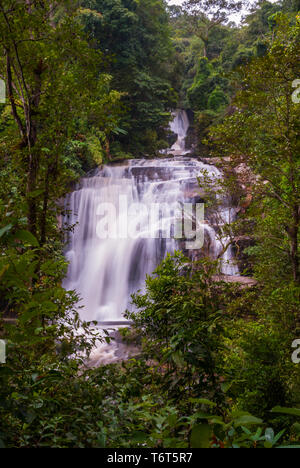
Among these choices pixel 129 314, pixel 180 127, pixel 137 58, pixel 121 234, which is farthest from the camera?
pixel 180 127

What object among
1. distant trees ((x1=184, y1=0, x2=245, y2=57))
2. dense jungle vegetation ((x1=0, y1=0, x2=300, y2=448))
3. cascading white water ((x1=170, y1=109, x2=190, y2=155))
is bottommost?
dense jungle vegetation ((x1=0, y1=0, x2=300, y2=448))

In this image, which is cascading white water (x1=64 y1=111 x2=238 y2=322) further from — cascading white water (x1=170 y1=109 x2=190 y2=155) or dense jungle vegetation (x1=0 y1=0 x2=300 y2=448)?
cascading white water (x1=170 y1=109 x2=190 y2=155)

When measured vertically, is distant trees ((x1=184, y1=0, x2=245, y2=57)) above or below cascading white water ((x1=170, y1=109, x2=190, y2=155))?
above

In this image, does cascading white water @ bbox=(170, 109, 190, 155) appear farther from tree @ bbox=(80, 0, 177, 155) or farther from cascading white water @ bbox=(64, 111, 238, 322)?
cascading white water @ bbox=(64, 111, 238, 322)

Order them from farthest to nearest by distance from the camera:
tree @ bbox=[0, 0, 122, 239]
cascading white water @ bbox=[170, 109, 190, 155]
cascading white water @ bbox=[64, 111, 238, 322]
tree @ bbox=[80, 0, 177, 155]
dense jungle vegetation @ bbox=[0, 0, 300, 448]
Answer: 1. cascading white water @ bbox=[170, 109, 190, 155]
2. tree @ bbox=[80, 0, 177, 155]
3. cascading white water @ bbox=[64, 111, 238, 322]
4. tree @ bbox=[0, 0, 122, 239]
5. dense jungle vegetation @ bbox=[0, 0, 300, 448]

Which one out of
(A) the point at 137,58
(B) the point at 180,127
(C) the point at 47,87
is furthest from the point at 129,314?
(B) the point at 180,127

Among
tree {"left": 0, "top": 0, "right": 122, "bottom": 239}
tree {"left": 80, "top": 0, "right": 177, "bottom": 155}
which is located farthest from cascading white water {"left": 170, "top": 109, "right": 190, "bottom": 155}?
tree {"left": 0, "top": 0, "right": 122, "bottom": 239}

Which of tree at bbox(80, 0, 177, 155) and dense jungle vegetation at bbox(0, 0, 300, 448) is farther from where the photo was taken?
tree at bbox(80, 0, 177, 155)

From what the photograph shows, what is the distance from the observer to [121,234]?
12078 mm

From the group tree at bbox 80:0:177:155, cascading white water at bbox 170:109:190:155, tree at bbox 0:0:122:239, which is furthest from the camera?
cascading white water at bbox 170:109:190:155

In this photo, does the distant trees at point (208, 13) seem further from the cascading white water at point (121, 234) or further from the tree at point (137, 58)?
the cascading white water at point (121, 234)

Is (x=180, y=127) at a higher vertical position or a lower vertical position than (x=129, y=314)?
higher

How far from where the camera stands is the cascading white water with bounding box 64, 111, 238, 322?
10.4 metres

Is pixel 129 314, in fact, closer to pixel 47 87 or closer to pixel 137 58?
pixel 47 87
